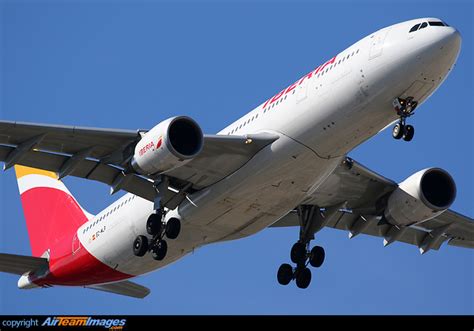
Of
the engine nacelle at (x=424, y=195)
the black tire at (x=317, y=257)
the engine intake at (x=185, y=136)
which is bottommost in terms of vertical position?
the black tire at (x=317, y=257)

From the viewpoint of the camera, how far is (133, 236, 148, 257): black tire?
1331 inches

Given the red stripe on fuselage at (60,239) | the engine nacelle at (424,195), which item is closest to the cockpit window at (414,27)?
the engine nacelle at (424,195)

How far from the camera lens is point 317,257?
36.6 meters

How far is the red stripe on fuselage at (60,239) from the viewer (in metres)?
36.8

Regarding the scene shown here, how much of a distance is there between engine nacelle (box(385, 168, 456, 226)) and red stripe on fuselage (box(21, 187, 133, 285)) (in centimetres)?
1002

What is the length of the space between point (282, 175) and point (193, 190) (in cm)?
356

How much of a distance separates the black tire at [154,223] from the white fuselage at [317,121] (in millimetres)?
805

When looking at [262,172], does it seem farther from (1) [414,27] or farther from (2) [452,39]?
(2) [452,39]

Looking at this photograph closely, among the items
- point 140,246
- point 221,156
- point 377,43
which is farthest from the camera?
point 140,246

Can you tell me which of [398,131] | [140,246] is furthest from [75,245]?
[398,131]

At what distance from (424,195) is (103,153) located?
11.1 metres

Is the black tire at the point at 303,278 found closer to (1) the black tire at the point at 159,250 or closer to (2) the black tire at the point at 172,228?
(1) the black tire at the point at 159,250

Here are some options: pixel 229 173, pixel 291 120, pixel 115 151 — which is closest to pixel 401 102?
pixel 291 120
